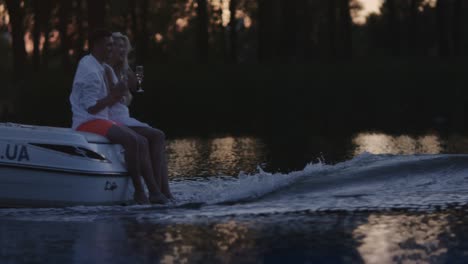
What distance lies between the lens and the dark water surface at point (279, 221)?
24.8ft

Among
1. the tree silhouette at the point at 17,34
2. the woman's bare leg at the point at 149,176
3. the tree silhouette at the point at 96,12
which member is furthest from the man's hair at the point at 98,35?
the tree silhouette at the point at 17,34

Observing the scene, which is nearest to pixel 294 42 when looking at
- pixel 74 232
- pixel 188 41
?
pixel 74 232

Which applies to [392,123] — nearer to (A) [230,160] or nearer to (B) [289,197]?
(A) [230,160]

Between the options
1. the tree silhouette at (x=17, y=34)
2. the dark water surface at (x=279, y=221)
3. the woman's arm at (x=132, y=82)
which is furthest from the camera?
the tree silhouette at (x=17, y=34)

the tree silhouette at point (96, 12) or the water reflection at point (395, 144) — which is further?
the tree silhouette at point (96, 12)

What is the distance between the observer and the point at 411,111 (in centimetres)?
2738

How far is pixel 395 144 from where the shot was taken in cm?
1925

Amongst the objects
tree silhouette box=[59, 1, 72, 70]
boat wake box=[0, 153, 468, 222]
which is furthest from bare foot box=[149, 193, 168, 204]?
tree silhouette box=[59, 1, 72, 70]

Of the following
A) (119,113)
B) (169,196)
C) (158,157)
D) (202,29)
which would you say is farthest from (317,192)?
(202,29)

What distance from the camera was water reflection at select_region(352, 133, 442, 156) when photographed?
17688 millimetres

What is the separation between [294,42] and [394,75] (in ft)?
30.4

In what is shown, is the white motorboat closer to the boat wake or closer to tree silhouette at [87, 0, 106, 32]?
the boat wake

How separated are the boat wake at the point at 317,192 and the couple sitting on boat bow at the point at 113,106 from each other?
0.33 metres

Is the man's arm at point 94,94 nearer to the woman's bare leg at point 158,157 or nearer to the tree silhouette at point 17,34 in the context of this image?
the woman's bare leg at point 158,157
